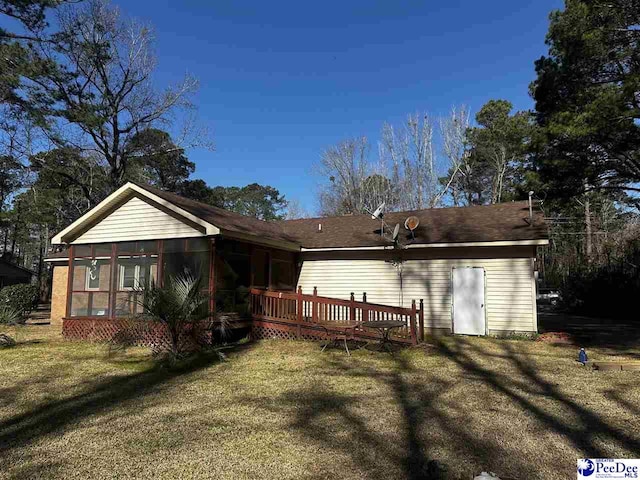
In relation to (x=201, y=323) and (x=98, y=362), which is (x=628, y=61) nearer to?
(x=201, y=323)

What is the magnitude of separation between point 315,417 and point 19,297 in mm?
14954

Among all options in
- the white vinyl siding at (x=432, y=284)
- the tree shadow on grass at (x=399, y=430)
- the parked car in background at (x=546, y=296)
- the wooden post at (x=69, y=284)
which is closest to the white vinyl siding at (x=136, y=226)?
the wooden post at (x=69, y=284)

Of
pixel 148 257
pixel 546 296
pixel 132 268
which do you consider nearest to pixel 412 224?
pixel 148 257

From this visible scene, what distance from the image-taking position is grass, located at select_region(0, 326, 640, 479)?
3.79 meters

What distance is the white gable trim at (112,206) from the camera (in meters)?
10.2

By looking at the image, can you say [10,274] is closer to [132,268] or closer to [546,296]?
[132,268]

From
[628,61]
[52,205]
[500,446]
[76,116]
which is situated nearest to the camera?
[500,446]

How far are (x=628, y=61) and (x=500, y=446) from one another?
11.5m

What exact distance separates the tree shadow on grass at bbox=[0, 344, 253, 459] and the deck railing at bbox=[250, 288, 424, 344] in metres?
2.81

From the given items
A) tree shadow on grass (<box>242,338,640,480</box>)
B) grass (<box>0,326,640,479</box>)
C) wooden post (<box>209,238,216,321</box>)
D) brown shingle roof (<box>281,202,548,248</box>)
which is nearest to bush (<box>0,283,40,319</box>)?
grass (<box>0,326,640,479</box>)

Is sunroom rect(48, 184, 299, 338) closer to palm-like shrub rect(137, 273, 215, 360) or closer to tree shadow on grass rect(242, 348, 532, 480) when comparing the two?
palm-like shrub rect(137, 273, 215, 360)

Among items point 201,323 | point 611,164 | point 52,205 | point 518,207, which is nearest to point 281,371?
point 201,323

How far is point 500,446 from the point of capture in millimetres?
4145

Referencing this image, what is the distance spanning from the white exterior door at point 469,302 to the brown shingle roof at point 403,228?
40.1 inches
